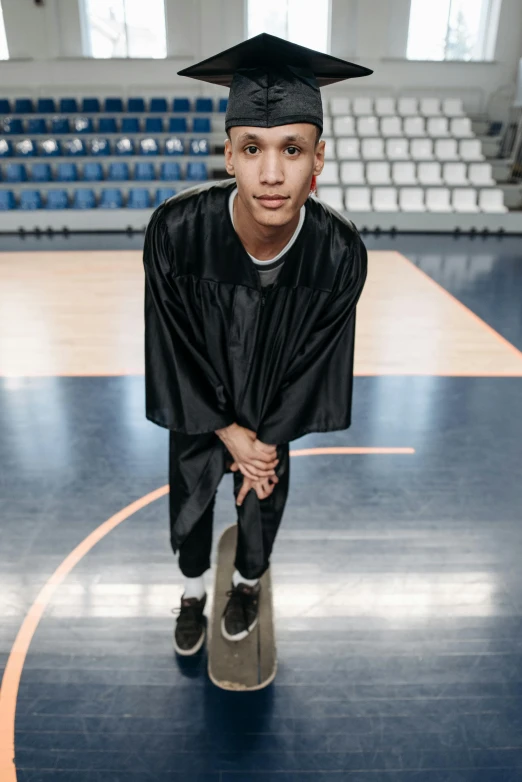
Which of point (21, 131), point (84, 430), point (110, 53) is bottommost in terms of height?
point (84, 430)

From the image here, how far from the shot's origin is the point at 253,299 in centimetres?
177

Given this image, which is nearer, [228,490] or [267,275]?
[267,275]

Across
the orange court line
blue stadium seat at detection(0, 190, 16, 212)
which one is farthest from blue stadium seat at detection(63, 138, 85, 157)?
the orange court line

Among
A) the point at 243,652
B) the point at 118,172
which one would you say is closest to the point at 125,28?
the point at 118,172

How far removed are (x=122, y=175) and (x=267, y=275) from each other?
10.8 m

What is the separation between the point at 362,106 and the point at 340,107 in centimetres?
52

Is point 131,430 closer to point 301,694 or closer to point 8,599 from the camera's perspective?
point 8,599

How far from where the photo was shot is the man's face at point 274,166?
1.43 metres

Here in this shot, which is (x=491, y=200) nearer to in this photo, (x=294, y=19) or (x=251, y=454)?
(x=294, y=19)

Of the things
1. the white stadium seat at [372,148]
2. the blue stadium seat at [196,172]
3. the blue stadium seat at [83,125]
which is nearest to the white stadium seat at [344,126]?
the white stadium seat at [372,148]

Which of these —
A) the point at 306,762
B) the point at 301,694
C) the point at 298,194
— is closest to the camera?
the point at 298,194

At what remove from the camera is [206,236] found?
5.75 feet

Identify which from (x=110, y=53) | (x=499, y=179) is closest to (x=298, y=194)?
(x=499, y=179)

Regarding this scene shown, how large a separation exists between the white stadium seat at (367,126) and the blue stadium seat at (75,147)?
5.89 metres
